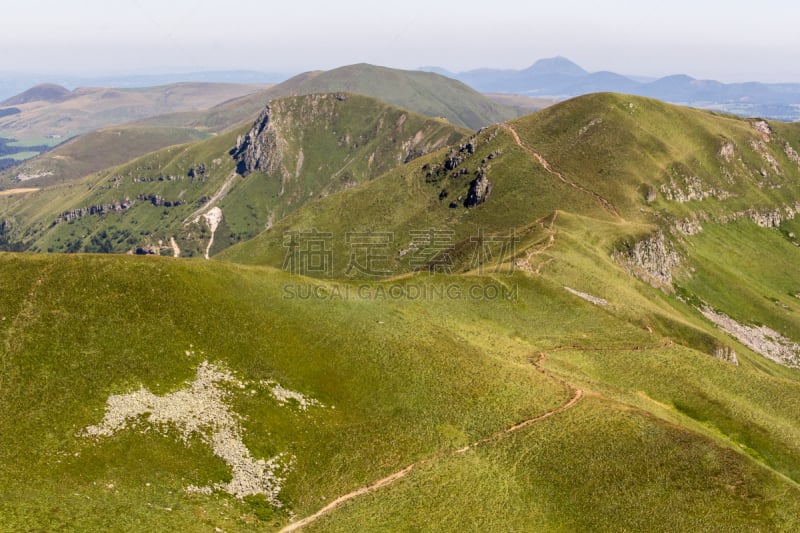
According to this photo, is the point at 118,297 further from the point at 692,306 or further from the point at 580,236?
the point at 692,306

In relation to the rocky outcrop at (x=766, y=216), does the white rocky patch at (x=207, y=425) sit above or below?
below

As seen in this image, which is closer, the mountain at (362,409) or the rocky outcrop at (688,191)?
the mountain at (362,409)

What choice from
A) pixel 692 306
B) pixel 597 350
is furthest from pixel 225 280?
pixel 692 306

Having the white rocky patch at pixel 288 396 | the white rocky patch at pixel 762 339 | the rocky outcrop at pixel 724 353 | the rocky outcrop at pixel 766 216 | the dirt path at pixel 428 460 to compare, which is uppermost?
the rocky outcrop at pixel 766 216

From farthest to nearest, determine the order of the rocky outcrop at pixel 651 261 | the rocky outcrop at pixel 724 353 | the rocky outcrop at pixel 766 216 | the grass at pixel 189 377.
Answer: the rocky outcrop at pixel 766 216 → the rocky outcrop at pixel 651 261 → the rocky outcrop at pixel 724 353 → the grass at pixel 189 377

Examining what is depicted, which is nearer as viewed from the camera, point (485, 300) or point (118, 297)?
point (118, 297)

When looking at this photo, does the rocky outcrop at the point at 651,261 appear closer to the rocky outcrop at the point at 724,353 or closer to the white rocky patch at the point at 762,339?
the white rocky patch at the point at 762,339

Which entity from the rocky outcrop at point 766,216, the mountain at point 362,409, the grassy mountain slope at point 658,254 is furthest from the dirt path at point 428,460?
the rocky outcrop at point 766,216

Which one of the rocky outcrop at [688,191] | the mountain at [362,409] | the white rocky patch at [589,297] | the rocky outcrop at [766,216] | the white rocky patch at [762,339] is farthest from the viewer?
the rocky outcrop at [766,216]
